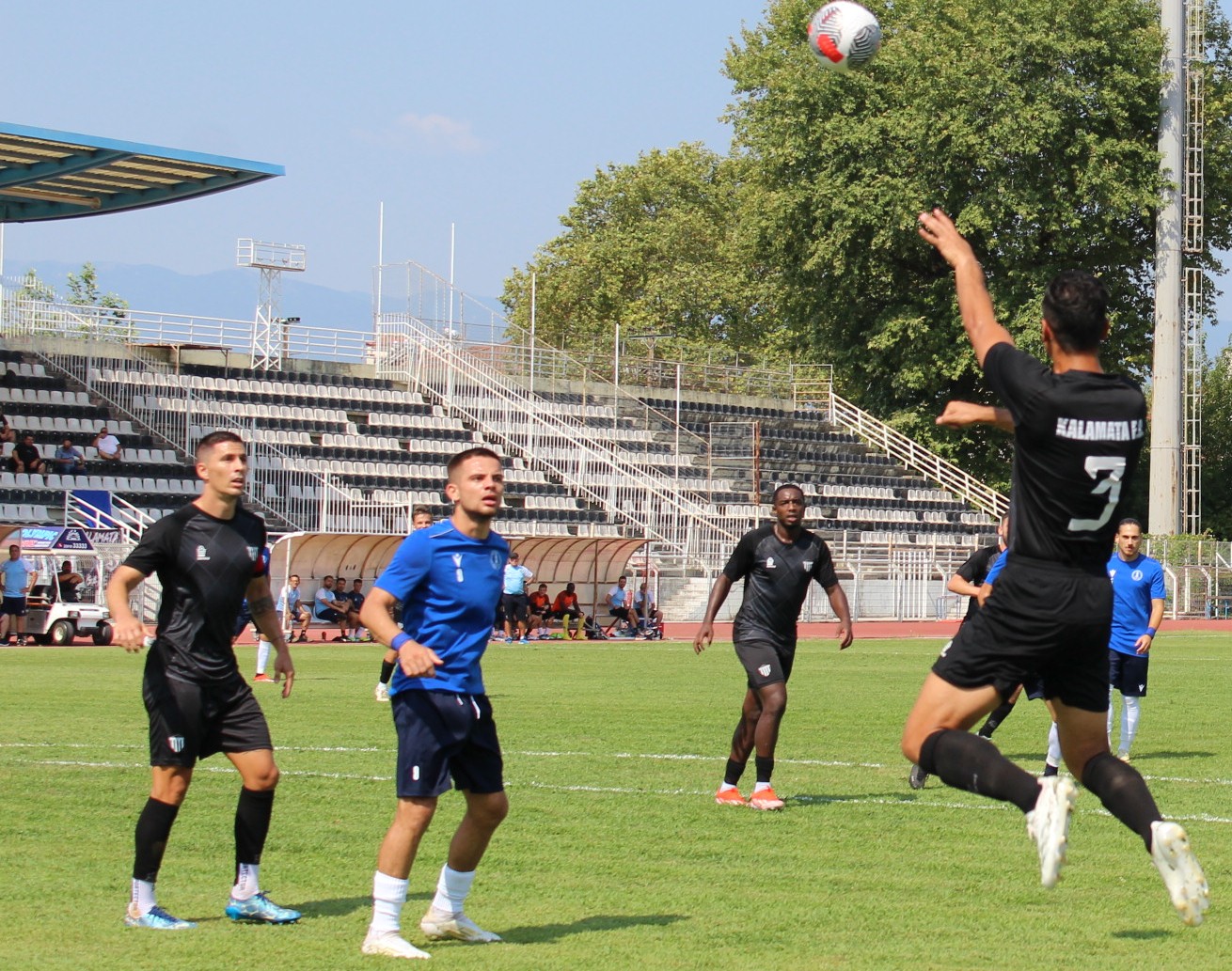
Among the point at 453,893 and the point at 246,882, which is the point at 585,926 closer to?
the point at 453,893

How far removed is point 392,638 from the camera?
6.84 meters

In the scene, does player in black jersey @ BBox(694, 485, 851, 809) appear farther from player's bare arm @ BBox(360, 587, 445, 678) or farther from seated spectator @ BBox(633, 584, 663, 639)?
seated spectator @ BBox(633, 584, 663, 639)

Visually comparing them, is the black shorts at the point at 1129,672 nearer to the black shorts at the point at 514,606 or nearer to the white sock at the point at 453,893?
the white sock at the point at 453,893

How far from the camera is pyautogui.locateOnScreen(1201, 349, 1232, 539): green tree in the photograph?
213 feet

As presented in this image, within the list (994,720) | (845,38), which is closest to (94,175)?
(845,38)

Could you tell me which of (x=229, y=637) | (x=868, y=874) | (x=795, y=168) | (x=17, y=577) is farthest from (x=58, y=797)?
(x=795, y=168)

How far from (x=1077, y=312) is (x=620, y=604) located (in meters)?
Answer: 31.2

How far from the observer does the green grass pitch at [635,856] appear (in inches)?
274

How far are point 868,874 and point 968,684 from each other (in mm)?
2491

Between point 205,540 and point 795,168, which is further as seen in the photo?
point 795,168

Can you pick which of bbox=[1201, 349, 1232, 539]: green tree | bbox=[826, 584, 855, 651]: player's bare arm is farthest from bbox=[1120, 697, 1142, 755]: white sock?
bbox=[1201, 349, 1232, 539]: green tree

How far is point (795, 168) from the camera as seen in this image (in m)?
56.2

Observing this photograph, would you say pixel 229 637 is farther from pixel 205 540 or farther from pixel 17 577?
pixel 17 577

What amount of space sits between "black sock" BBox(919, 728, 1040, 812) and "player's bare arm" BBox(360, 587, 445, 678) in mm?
1836
